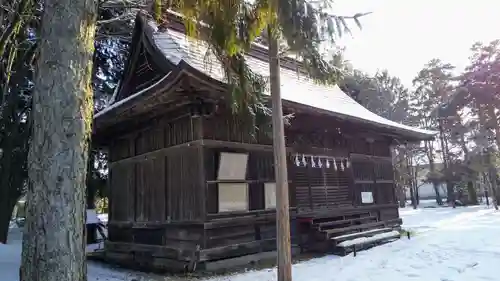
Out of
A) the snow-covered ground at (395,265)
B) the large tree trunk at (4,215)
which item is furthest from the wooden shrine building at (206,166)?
the large tree trunk at (4,215)

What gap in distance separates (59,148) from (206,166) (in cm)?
422

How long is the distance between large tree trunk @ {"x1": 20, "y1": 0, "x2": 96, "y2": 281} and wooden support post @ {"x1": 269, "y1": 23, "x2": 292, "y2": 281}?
8.16 feet

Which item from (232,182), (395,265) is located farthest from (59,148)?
(395,265)

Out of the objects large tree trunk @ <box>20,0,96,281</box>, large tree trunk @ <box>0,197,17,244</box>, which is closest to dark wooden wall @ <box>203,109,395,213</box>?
large tree trunk @ <box>20,0,96,281</box>

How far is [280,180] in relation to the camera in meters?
5.12

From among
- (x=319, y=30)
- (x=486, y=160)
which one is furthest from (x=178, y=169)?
(x=486, y=160)

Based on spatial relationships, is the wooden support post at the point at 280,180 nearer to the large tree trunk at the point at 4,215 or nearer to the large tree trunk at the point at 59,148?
the large tree trunk at the point at 59,148

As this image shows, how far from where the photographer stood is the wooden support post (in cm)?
493

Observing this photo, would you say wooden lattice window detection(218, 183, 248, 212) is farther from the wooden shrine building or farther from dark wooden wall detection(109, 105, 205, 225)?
dark wooden wall detection(109, 105, 205, 225)

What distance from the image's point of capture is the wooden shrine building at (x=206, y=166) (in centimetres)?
712

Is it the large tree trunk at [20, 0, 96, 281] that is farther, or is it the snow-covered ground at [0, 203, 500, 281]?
the snow-covered ground at [0, 203, 500, 281]

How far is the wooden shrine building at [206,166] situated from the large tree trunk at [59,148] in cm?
238

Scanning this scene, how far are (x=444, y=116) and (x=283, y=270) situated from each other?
84.7 ft

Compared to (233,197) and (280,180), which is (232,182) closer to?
(233,197)
